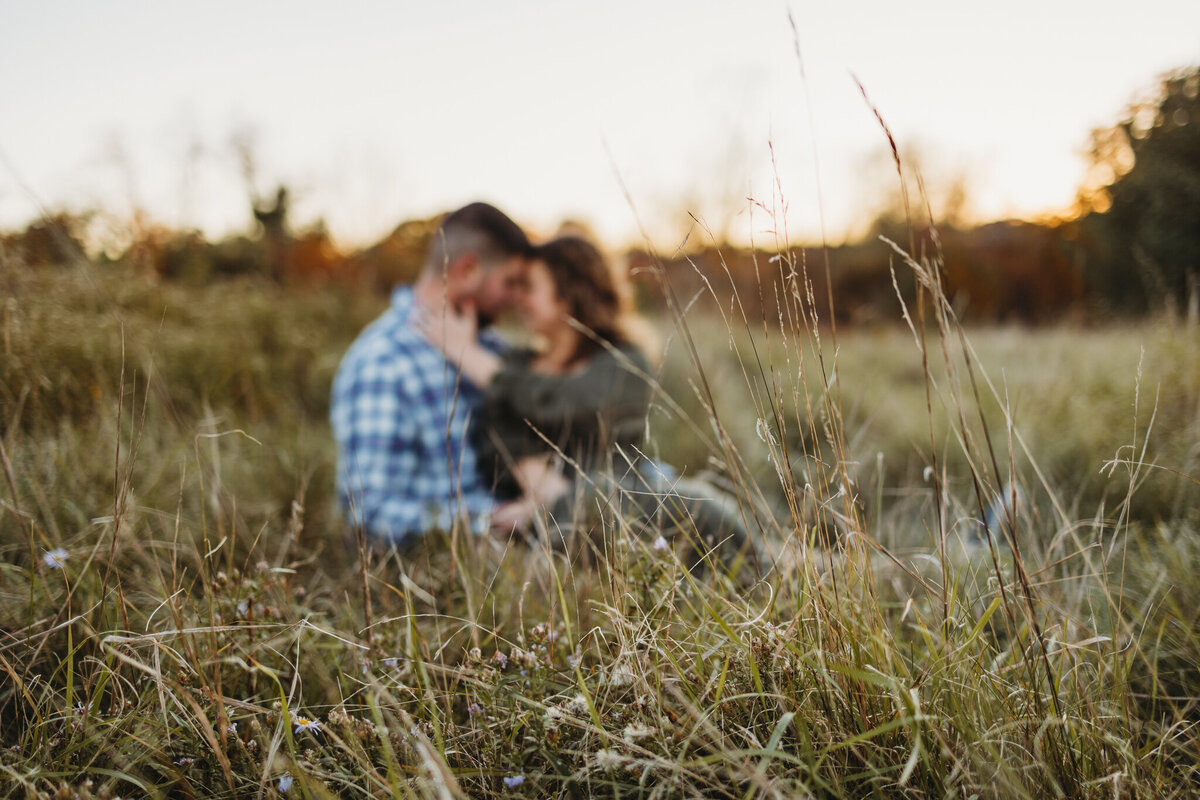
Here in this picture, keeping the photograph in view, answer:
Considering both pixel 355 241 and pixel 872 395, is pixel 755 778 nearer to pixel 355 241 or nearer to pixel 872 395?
pixel 872 395

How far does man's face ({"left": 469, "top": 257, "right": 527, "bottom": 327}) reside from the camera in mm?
2854

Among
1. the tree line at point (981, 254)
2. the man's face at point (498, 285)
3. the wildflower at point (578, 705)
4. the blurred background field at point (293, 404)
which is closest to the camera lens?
the wildflower at point (578, 705)

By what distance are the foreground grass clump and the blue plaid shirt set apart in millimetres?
318

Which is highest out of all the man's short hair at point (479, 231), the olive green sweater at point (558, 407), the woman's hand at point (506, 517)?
the man's short hair at point (479, 231)

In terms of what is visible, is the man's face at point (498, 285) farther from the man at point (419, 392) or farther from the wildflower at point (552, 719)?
the wildflower at point (552, 719)

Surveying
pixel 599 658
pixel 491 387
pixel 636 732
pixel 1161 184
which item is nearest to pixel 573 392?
pixel 491 387

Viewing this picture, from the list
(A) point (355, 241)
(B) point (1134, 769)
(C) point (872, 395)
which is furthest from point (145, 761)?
(A) point (355, 241)

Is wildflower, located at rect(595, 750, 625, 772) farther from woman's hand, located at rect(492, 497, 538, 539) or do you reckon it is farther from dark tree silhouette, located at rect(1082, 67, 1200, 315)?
dark tree silhouette, located at rect(1082, 67, 1200, 315)

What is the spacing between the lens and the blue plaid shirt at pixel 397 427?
232 cm

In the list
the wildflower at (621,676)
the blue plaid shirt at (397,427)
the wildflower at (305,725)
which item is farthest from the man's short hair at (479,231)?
the wildflower at (621,676)

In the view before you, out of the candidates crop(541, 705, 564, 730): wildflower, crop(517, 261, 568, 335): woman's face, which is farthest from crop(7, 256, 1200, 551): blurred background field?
crop(517, 261, 568, 335): woman's face

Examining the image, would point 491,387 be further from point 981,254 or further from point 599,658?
point 981,254

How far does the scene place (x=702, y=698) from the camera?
0.98 metres

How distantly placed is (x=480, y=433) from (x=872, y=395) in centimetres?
323
